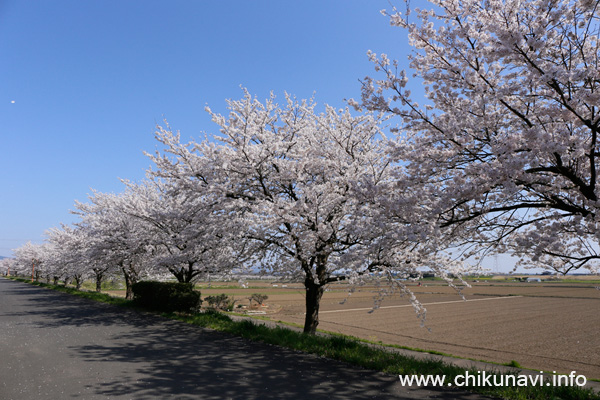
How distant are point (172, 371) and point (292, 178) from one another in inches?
257

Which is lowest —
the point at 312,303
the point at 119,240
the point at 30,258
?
the point at 312,303

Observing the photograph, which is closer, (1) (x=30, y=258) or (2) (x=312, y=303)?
(2) (x=312, y=303)

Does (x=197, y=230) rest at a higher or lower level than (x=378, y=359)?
higher

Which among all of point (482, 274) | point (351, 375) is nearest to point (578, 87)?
point (482, 274)

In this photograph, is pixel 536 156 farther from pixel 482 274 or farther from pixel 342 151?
pixel 342 151

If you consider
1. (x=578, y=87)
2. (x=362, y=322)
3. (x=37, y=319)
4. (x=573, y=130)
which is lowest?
(x=362, y=322)

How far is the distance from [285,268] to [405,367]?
525cm

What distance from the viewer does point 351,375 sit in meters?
7.34

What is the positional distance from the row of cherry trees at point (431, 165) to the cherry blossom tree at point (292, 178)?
54mm

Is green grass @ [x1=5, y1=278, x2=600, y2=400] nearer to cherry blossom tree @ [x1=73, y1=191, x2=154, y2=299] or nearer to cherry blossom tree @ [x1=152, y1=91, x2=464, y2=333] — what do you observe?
cherry blossom tree @ [x1=152, y1=91, x2=464, y2=333]

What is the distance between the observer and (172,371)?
24.9 feet

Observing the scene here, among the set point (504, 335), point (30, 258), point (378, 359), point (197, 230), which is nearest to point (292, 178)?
point (197, 230)

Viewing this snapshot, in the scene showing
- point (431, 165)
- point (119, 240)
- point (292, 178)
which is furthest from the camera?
point (119, 240)

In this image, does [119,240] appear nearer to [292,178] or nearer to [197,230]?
[197,230]
